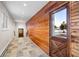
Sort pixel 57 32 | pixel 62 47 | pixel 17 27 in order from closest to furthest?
pixel 62 47
pixel 57 32
pixel 17 27

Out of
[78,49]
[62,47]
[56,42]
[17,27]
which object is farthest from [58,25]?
[17,27]

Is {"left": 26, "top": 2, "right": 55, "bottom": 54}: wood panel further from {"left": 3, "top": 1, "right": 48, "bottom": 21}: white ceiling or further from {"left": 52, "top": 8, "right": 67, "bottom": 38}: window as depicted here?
{"left": 52, "top": 8, "right": 67, "bottom": 38}: window

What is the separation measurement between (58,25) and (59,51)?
872 mm

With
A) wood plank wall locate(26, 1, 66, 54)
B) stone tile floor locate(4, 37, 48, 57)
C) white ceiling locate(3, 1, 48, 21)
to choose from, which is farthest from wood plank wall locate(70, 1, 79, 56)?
stone tile floor locate(4, 37, 48, 57)

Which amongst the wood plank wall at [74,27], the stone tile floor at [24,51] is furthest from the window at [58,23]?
the stone tile floor at [24,51]

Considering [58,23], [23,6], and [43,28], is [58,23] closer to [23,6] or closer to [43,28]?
[43,28]

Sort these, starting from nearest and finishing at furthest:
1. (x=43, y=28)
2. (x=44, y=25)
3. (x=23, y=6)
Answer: (x=44, y=25) → (x=23, y=6) → (x=43, y=28)

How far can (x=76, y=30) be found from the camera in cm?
264

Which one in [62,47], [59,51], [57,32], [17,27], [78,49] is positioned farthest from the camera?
[17,27]

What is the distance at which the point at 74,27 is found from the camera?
2703mm

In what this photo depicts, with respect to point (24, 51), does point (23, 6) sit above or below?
above

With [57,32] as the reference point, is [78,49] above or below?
below

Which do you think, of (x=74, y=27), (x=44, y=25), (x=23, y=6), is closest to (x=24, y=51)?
(x=44, y=25)

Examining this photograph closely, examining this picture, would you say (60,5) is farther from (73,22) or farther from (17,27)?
(17,27)
